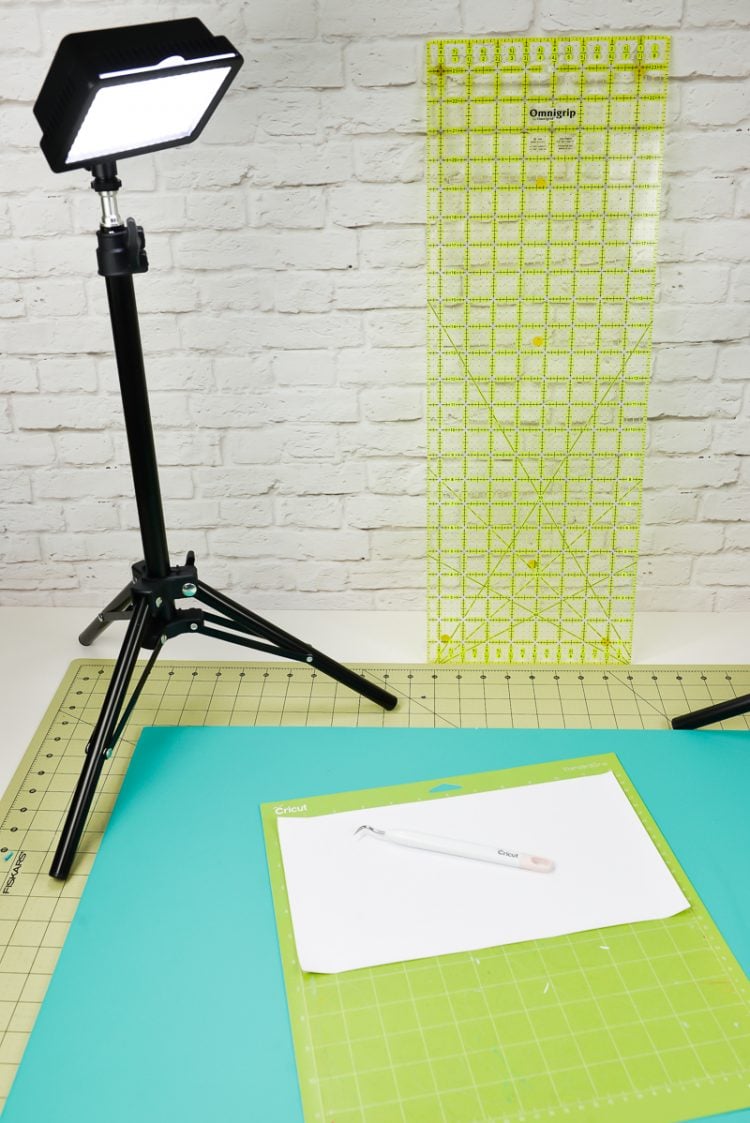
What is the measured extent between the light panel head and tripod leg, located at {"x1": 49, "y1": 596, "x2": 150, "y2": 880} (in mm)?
510

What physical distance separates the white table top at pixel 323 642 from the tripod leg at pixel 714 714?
159 mm

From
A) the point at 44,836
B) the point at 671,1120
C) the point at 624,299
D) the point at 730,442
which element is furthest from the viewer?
the point at 730,442

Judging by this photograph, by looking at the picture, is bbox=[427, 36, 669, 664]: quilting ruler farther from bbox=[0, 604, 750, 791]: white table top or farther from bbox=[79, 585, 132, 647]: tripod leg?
bbox=[79, 585, 132, 647]: tripod leg

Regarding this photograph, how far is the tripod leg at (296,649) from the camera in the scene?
128 centimetres

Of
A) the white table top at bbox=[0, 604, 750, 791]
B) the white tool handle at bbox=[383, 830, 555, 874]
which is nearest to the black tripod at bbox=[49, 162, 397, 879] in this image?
the white table top at bbox=[0, 604, 750, 791]

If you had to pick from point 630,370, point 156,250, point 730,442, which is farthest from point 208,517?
point 730,442

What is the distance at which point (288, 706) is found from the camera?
134cm

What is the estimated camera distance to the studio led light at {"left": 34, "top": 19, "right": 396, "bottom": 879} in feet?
2.94

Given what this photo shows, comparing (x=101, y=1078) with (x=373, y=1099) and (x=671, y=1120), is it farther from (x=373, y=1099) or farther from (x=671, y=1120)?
(x=671, y=1120)

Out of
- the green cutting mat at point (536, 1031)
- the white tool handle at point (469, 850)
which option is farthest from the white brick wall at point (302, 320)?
the green cutting mat at point (536, 1031)

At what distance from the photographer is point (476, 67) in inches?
48.6

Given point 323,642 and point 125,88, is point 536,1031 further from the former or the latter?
point 125,88

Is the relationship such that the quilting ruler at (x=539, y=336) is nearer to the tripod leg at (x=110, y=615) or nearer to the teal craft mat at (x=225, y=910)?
the teal craft mat at (x=225, y=910)

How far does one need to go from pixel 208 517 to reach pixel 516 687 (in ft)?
1.63
